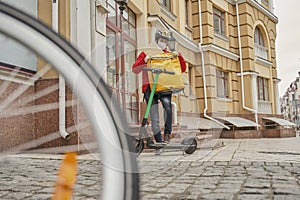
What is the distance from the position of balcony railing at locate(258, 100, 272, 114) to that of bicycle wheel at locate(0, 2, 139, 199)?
13204 mm

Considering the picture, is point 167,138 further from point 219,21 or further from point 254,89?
point 254,89

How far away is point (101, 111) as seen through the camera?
0.65m

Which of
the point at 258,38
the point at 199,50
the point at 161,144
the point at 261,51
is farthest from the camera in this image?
the point at 258,38

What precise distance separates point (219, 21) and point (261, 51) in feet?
9.09

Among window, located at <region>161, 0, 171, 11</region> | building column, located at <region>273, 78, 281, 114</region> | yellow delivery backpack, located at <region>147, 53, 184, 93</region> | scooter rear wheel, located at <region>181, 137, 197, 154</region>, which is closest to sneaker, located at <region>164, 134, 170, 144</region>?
scooter rear wheel, located at <region>181, 137, 197, 154</region>

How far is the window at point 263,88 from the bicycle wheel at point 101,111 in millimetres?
13698

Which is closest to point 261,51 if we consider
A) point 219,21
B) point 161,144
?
point 219,21

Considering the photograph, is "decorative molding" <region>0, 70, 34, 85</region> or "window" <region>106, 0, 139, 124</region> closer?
"decorative molding" <region>0, 70, 34, 85</region>

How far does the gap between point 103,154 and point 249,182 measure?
5.94 ft

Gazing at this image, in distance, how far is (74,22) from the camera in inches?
181

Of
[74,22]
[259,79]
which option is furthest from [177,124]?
[259,79]

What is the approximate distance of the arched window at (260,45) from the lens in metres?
13.8

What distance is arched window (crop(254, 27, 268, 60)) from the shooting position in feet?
45.3

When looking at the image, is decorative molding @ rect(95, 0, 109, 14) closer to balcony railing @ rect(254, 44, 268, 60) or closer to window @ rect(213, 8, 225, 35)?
window @ rect(213, 8, 225, 35)
